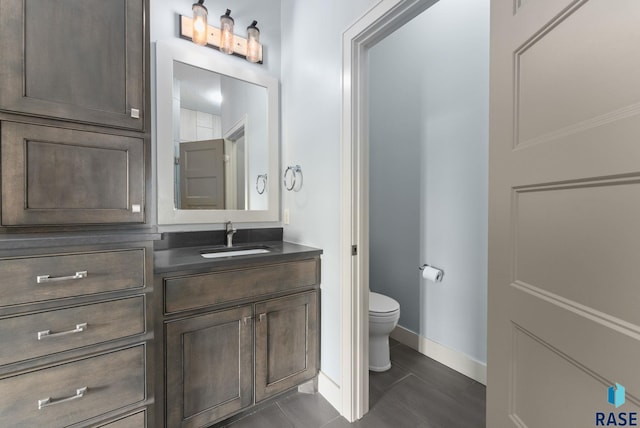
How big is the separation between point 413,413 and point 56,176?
203 cm

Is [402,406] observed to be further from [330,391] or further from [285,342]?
[285,342]

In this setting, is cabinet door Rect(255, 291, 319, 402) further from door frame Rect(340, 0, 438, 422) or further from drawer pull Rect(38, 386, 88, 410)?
drawer pull Rect(38, 386, 88, 410)

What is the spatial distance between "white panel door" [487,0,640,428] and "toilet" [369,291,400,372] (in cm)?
106

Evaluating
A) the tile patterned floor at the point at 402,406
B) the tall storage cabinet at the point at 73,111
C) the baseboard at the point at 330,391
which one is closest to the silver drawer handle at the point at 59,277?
the tall storage cabinet at the point at 73,111

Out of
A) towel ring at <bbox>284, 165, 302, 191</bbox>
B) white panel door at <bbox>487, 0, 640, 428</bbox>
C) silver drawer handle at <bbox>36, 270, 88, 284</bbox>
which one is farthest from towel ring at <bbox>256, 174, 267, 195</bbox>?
white panel door at <bbox>487, 0, 640, 428</bbox>

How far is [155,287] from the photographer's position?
3.99 ft

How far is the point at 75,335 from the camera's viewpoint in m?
0.97

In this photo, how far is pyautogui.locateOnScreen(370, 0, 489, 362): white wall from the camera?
1.87m

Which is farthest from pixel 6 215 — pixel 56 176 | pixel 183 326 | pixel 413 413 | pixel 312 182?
pixel 413 413

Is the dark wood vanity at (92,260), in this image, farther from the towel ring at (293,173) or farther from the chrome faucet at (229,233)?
the towel ring at (293,173)

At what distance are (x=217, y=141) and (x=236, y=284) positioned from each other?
103cm

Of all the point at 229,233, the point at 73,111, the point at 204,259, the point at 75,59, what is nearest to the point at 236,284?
the point at 204,259

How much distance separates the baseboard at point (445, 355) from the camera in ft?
6.11

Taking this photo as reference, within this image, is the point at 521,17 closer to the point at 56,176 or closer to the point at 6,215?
the point at 56,176
